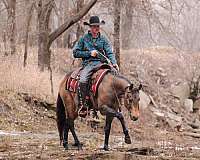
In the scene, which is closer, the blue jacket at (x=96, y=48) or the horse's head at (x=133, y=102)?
the horse's head at (x=133, y=102)

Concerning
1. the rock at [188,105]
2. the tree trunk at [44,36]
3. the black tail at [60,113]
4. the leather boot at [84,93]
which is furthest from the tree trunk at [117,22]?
the leather boot at [84,93]

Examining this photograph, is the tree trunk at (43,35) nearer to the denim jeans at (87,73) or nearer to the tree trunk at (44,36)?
the tree trunk at (44,36)

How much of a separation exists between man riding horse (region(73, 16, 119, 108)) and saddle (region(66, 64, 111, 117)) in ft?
0.28

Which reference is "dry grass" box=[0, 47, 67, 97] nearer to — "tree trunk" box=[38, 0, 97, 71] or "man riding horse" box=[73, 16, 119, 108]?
"tree trunk" box=[38, 0, 97, 71]

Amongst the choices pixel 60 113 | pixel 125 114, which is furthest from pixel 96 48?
pixel 125 114

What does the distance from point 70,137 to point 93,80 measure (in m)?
4.43

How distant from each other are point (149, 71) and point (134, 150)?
64.8ft

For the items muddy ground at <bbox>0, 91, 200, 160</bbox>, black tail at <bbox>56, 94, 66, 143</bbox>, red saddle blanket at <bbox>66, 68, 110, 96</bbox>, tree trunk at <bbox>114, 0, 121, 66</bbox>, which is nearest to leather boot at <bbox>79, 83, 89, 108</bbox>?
red saddle blanket at <bbox>66, 68, 110, 96</bbox>

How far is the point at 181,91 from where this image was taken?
90.3 feet

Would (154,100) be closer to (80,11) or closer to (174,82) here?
(174,82)

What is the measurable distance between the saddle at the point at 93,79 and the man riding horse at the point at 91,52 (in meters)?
0.09

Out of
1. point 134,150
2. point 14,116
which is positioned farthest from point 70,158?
point 14,116

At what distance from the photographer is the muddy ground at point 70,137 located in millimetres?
9000

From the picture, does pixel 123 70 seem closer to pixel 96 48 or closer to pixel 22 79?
pixel 22 79
